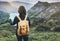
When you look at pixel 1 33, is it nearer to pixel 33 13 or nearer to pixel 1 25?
pixel 1 25

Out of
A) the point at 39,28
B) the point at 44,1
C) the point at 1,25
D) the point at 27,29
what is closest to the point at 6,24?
the point at 1,25

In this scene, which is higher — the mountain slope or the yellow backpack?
the mountain slope

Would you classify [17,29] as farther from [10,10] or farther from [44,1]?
[44,1]

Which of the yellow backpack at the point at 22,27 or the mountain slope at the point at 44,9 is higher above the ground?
the mountain slope at the point at 44,9

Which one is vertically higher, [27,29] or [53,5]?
[53,5]

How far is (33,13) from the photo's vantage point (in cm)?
160

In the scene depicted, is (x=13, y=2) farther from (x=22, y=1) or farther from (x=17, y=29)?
Answer: (x=17, y=29)

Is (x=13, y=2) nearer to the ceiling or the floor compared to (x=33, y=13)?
nearer to the ceiling

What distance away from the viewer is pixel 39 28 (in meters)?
1.59

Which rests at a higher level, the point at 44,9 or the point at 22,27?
the point at 44,9

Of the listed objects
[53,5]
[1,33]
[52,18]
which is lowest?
[1,33]

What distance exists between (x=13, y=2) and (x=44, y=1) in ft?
0.98

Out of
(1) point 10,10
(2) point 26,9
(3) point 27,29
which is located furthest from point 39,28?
(1) point 10,10

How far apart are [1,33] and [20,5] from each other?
319 millimetres
